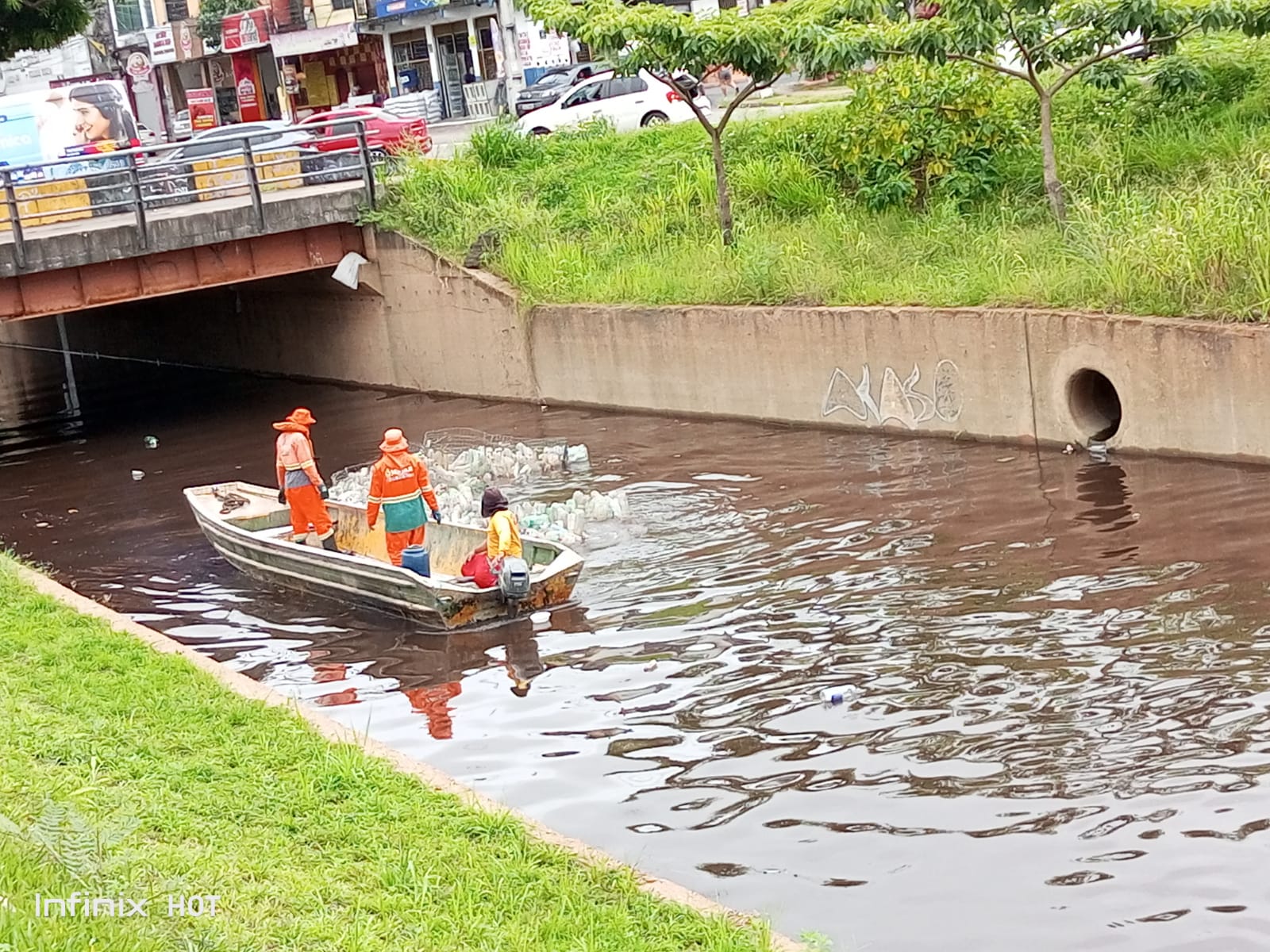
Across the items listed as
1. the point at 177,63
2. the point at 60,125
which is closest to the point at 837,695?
the point at 60,125

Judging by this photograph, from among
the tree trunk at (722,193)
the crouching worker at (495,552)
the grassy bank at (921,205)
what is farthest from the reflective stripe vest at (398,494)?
the tree trunk at (722,193)

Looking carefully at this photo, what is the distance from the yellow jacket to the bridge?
46.6 feet

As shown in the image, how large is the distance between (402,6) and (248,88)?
46.3 ft

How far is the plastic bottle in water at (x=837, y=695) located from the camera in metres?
11.2

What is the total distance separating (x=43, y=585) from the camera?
51.2 ft

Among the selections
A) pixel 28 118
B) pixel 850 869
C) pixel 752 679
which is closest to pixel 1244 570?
pixel 752 679

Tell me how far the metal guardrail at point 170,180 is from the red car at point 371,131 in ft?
0.51

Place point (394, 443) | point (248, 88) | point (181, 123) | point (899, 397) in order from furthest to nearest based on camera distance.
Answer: point (181, 123)
point (248, 88)
point (899, 397)
point (394, 443)

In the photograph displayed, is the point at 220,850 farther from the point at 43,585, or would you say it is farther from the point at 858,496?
the point at 858,496

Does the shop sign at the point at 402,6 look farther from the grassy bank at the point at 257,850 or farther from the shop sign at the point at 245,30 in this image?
the grassy bank at the point at 257,850

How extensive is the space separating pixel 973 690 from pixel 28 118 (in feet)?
113

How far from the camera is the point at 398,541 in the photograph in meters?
15.2

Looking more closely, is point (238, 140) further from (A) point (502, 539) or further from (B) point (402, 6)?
(B) point (402, 6)

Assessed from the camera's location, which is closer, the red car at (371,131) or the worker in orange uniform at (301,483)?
the worker in orange uniform at (301,483)
